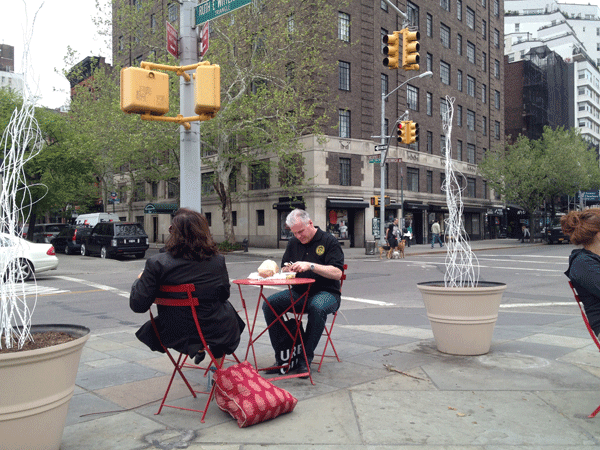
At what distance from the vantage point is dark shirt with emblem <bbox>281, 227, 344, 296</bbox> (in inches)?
200

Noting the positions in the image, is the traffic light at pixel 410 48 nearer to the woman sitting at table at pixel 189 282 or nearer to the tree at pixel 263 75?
the woman sitting at table at pixel 189 282

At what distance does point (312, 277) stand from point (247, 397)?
5.66ft

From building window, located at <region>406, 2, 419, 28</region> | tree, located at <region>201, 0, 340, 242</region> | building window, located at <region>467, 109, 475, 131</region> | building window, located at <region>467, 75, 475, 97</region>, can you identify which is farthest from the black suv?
building window, located at <region>467, 75, 475, 97</region>

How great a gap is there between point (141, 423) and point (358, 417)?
5.20 feet

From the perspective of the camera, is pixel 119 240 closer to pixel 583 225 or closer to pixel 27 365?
pixel 27 365

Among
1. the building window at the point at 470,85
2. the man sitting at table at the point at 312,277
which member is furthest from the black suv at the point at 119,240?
the building window at the point at 470,85

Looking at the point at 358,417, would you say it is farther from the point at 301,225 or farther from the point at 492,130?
the point at 492,130

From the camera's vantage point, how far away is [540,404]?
4.02 meters

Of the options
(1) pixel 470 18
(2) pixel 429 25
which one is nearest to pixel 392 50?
(2) pixel 429 25

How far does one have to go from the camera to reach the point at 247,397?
365 cm

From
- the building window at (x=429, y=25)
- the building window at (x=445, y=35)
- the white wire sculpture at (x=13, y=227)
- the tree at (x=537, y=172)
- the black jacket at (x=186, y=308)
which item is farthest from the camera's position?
the building window at (x=445, y=35)

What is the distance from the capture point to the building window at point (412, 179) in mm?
37594

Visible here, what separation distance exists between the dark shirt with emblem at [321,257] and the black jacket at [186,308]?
1348 millimetres

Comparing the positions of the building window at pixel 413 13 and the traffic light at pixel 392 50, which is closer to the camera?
the traffic light at pixel 392 50
